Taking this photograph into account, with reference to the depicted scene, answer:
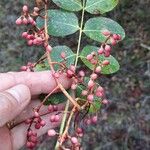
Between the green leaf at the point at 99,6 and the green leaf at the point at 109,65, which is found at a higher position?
the green leaf at the point at 99,6

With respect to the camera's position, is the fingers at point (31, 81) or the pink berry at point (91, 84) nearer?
the pink berry at point (91, 84)

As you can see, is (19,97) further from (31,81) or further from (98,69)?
(98,69)


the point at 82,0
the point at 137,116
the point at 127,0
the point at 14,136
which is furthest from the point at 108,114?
the point at 82,0

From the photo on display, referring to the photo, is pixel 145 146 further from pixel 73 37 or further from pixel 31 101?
pixel 31 101

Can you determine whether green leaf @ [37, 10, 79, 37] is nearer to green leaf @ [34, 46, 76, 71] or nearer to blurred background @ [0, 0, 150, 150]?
green leaf @ [34, 46, 76, 71]

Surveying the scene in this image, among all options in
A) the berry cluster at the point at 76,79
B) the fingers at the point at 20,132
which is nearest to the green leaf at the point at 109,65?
the berry cluster at the point at 76,79

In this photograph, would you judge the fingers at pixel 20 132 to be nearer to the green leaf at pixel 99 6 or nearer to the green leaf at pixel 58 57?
the green leaf at pixel 58 57

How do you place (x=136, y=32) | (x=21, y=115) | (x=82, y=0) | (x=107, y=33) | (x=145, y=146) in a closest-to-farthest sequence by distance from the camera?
(x=107, y=33)
(x=82, y=0)
(x=21, y=115)
(x=145, y=146)
(x=136, y=32)
